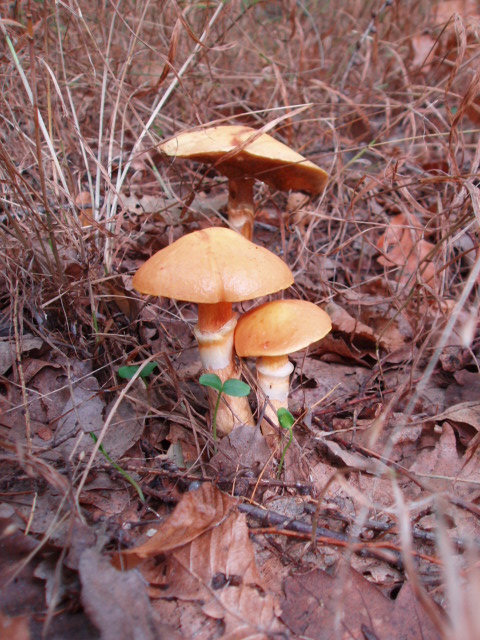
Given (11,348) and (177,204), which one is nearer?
(11,348)

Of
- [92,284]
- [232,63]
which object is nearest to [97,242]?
[92,284]

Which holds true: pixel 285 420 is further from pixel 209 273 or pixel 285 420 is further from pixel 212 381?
pixel 209 273

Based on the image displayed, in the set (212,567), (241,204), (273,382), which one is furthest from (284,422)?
(241,204)

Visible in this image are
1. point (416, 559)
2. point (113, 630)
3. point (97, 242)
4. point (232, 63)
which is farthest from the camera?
point (232, 63)

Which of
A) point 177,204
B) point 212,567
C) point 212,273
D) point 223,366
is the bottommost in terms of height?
point 212,567

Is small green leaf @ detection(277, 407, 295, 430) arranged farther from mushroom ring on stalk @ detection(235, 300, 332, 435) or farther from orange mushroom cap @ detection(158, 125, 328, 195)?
orange mushroom cap @ detection(158, 125, 328, 195)

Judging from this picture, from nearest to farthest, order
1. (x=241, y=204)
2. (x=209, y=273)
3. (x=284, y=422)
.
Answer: (x=209, y=273) < (x=284, y=422) < (x=241, y=204)

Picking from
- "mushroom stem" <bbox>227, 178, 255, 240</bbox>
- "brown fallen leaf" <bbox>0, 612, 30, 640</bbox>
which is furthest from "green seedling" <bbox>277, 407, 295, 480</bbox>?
"mushroom stem" <bbox>227, 178, 255, 240</bbox>

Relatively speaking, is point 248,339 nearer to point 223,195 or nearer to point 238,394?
point 238,394
